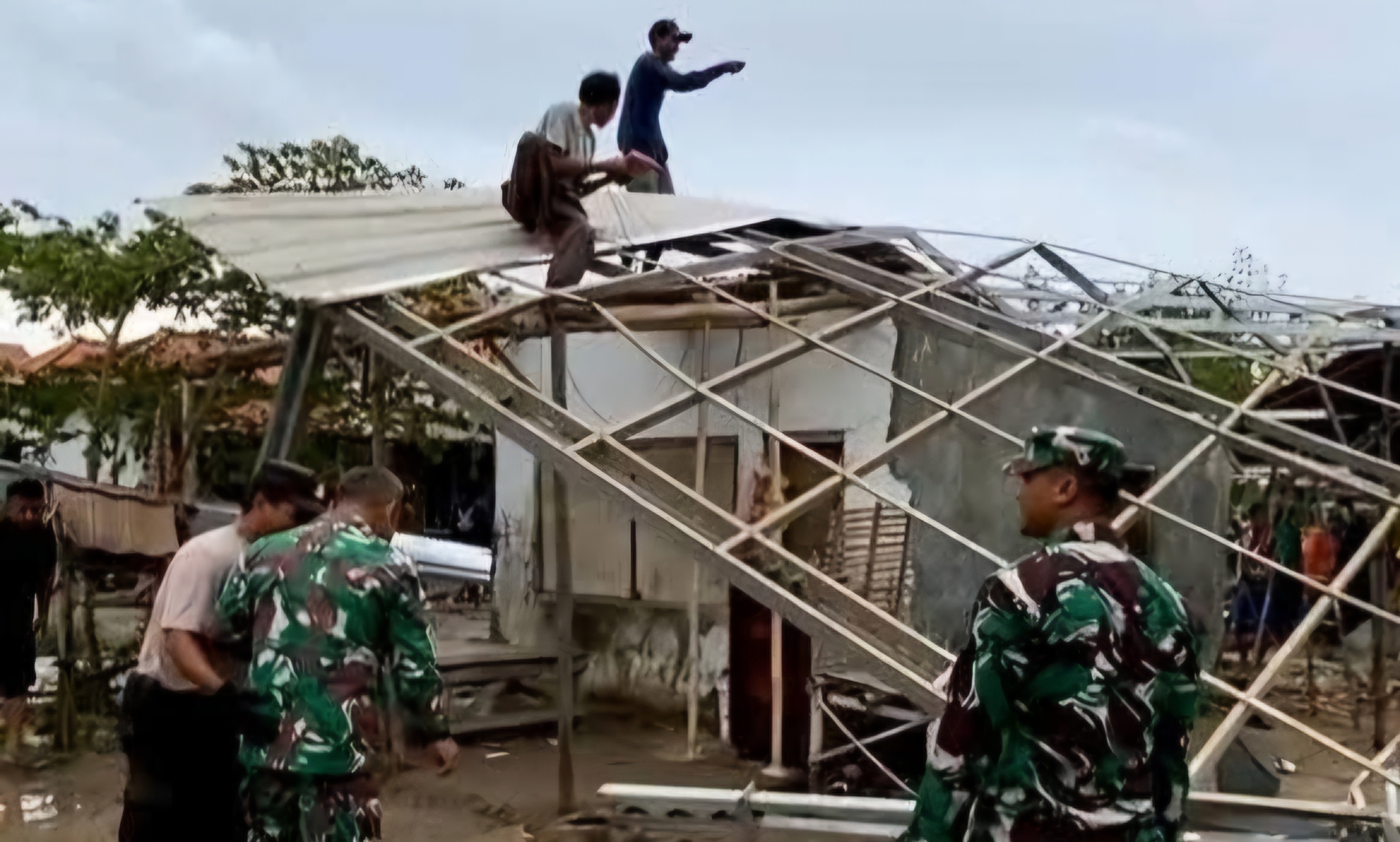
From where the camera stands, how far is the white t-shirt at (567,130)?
181 inches

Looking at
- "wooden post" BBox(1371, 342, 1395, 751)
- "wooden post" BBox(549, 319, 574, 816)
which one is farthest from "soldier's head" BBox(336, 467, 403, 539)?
"wooden post" BBox(1371, 342, 1395, 751)

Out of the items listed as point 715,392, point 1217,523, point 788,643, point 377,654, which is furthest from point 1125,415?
point 377,654

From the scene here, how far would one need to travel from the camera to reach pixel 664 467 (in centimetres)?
690

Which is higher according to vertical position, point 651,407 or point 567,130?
point 567,130

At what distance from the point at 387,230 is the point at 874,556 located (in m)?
3.04

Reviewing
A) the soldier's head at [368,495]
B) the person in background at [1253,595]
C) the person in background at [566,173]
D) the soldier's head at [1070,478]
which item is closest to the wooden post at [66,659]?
the person in background at [566,173]

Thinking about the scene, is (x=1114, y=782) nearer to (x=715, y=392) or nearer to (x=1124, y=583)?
(x=1124, y=583)

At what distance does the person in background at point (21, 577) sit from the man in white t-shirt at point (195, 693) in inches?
110

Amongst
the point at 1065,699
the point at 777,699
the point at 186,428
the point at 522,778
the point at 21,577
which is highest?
the point at 186,428

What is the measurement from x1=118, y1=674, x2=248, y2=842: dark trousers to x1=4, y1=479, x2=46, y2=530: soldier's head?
2760 mm

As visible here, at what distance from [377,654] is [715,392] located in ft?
6.41

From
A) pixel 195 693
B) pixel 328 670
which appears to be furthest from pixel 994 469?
pixel 195 693

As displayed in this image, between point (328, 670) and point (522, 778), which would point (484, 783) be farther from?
point (328, 670)

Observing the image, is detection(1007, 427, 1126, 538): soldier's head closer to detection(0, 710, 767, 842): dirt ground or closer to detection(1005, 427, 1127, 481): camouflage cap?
detection(1005, 427, 1127, 481): camouflage cap
